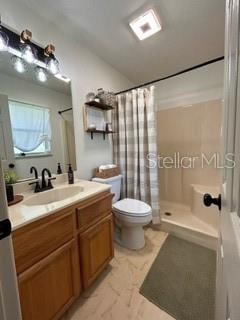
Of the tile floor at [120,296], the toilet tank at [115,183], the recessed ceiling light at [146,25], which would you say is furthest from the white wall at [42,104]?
the tile floor at [120,296]

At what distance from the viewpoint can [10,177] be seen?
126cm

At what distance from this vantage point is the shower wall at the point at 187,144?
2320 mm

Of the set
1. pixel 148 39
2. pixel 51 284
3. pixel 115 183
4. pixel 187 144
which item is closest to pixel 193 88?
pixel 187 144

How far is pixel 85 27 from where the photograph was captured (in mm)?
1564

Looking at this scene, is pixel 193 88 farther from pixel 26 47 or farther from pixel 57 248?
pixel 57 248

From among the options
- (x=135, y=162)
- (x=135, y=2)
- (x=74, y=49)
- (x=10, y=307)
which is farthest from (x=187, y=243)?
(x=74, y=49)

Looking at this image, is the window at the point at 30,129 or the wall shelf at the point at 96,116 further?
the wall shelf at the point at 96,116

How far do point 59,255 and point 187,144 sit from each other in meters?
2.27

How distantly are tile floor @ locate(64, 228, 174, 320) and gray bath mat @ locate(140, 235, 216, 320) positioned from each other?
0.06m

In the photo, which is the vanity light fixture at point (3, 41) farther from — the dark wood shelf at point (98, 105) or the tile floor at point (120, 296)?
the tile floor at point (120, 296)

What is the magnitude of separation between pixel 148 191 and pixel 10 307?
1.76 metres

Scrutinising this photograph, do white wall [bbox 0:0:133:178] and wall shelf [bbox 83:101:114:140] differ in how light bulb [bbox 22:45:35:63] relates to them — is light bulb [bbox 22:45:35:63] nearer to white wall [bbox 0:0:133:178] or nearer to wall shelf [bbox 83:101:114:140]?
white wall [bbox 0:0:133:178]

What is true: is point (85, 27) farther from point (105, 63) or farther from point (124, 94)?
point (124, 94)

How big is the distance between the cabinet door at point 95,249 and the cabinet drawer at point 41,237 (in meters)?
0.17
